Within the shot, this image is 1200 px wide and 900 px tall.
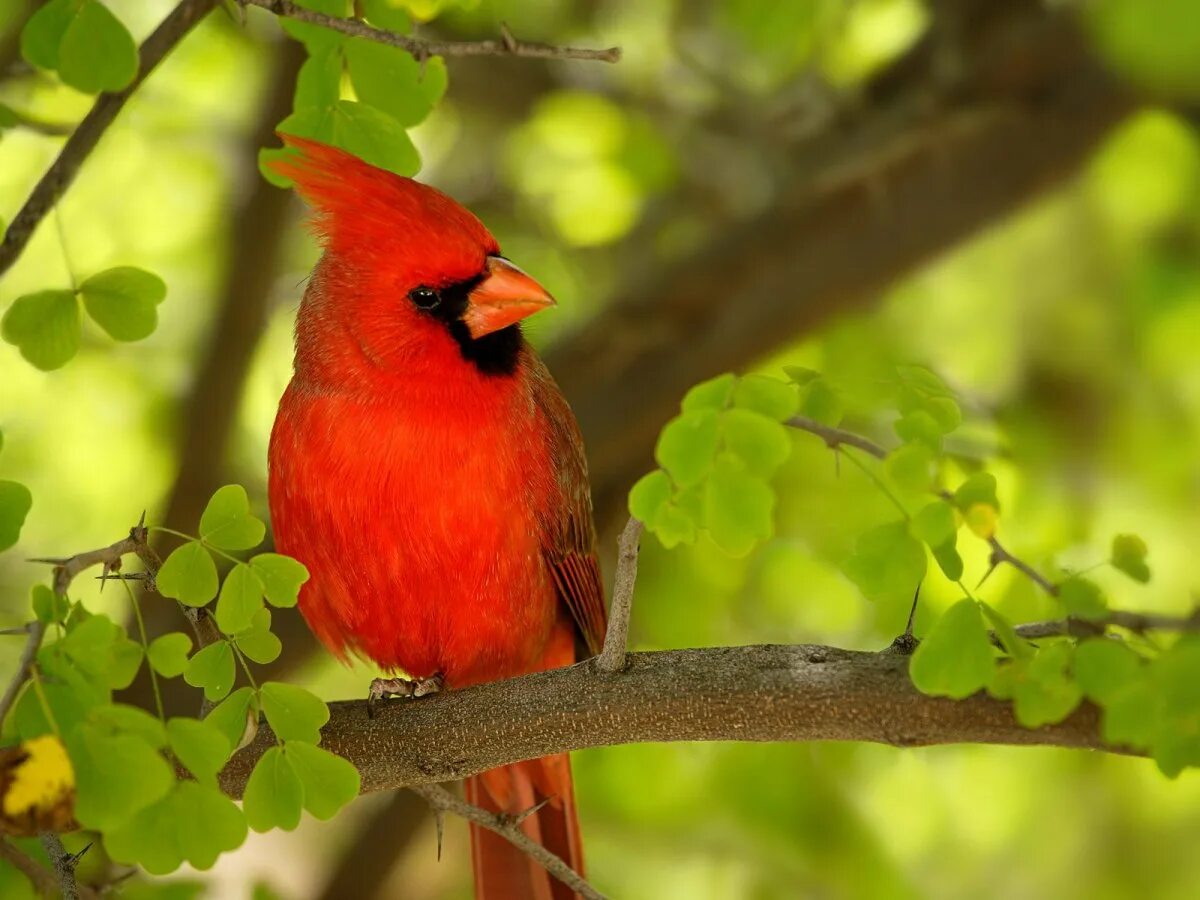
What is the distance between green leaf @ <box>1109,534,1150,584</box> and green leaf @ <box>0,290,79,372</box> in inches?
46.6

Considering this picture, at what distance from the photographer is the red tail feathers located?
267 cm

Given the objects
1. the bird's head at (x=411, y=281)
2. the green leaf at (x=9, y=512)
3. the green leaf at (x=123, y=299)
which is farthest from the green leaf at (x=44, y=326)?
the bird's head at (x=411, y=281)

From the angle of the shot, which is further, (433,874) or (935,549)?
(433,874)

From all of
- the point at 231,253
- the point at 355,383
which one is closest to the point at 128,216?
the point at 231,253

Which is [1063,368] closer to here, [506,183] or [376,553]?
[506,183]

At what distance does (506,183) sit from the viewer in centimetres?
430

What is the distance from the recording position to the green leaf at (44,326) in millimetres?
1812

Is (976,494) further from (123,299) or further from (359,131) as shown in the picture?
(123,299)

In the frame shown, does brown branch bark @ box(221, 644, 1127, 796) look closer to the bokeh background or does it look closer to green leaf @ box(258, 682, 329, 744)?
green leaf @ box(258, 682, 329, 744)

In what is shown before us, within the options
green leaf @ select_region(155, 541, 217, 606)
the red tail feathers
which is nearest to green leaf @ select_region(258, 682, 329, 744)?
green leaf @ select_region(155, 541, 217, 606)

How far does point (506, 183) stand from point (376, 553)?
7.11 ft

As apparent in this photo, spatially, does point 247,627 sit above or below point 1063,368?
above

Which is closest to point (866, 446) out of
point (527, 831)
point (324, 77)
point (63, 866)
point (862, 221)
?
point (324, 77)

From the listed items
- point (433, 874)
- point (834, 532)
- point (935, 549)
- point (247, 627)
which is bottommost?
point (433, 874)
